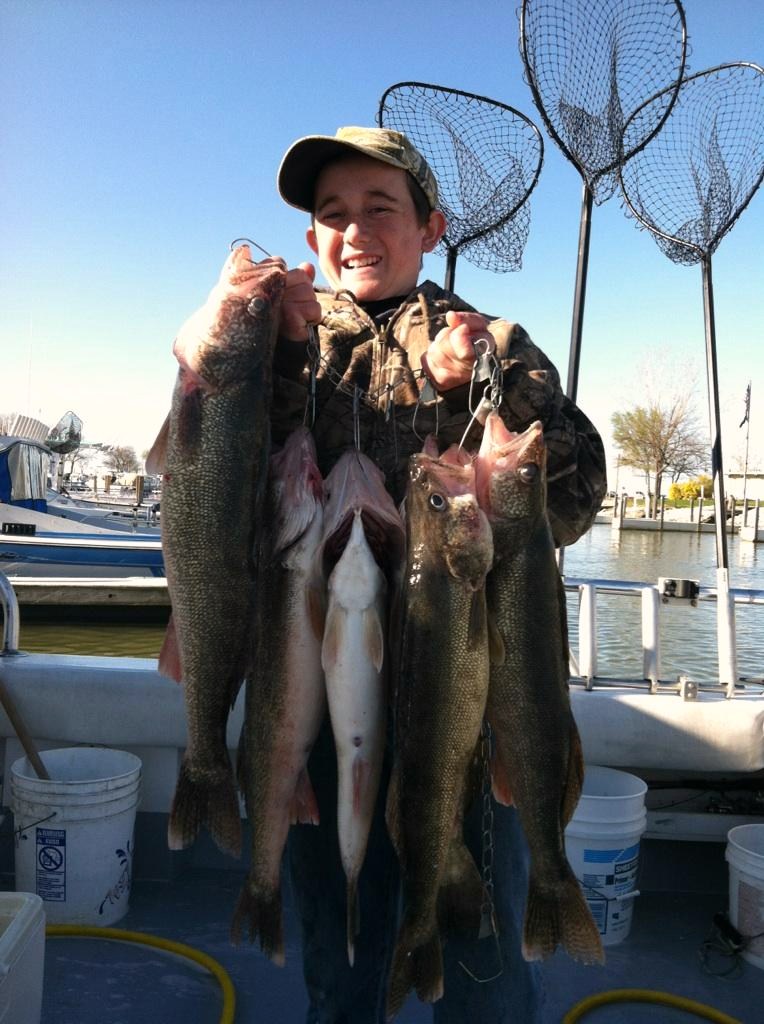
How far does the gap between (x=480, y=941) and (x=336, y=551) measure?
1268 millimetres

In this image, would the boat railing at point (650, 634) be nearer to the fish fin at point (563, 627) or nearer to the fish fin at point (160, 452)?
the fish fin at point (563, 627)

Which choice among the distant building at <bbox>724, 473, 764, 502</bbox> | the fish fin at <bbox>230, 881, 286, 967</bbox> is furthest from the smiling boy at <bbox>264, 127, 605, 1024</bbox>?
the distant building at <bbox>724, 473, 764, 502</bbox>

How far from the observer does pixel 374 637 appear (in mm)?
2049

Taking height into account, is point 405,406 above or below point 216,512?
above

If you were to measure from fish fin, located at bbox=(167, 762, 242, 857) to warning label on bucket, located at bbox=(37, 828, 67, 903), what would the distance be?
2.48 m

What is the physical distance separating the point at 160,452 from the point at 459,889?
1.49 m

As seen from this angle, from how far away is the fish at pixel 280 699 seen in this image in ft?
6.96

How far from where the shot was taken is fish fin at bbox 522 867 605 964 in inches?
84.4

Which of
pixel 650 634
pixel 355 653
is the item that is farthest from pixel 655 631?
pixel 355 653

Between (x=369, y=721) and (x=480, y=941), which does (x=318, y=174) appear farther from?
(x=480, y=941)

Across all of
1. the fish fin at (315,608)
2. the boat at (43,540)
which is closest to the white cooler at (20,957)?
the fish fin at (315,608)

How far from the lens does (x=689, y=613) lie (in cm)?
2141

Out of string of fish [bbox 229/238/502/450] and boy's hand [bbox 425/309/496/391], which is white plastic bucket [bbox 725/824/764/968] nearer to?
string of fish [bbox 229/238/502/450]

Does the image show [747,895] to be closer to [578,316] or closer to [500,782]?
[500,782]
